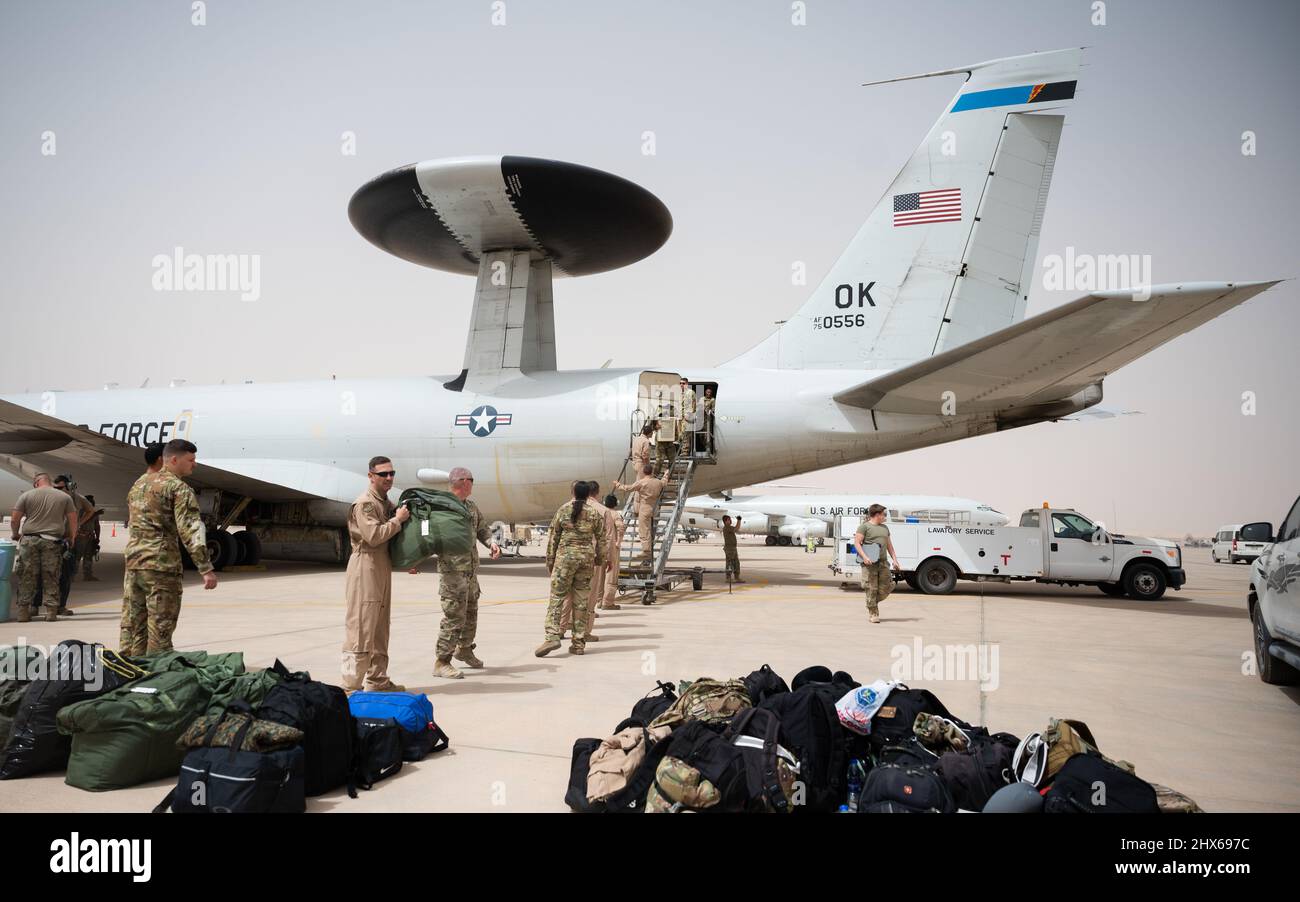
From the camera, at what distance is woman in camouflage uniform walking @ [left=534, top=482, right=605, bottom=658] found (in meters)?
8.48

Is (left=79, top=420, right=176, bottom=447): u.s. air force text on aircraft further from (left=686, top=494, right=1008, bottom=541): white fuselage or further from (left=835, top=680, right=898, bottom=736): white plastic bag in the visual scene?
(left=686, top=494, right=1008, bottom=541): white fuselage

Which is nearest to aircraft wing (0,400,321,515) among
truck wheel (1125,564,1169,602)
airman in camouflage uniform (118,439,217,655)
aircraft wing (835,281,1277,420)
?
airman in camouflage uniform (118,439,217,655)

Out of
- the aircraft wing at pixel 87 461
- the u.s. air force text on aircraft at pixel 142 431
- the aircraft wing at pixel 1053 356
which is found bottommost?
the aircraft wing at pixel 87 461

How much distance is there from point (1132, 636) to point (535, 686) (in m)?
8.36

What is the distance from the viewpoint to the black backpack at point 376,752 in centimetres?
436

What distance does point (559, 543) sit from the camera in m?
8.75

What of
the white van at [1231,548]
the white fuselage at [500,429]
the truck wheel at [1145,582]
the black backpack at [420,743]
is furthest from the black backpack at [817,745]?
the white van at [1231,548]

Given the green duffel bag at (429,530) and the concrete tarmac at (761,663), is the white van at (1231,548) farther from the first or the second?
the green duffel bag at (429,530)

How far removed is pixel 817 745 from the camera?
389 centimetres

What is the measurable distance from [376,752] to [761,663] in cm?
421

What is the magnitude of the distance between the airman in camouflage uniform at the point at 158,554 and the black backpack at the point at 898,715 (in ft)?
17.4

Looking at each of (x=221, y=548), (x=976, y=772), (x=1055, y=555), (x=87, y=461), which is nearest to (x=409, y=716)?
(x=976, y=772)
